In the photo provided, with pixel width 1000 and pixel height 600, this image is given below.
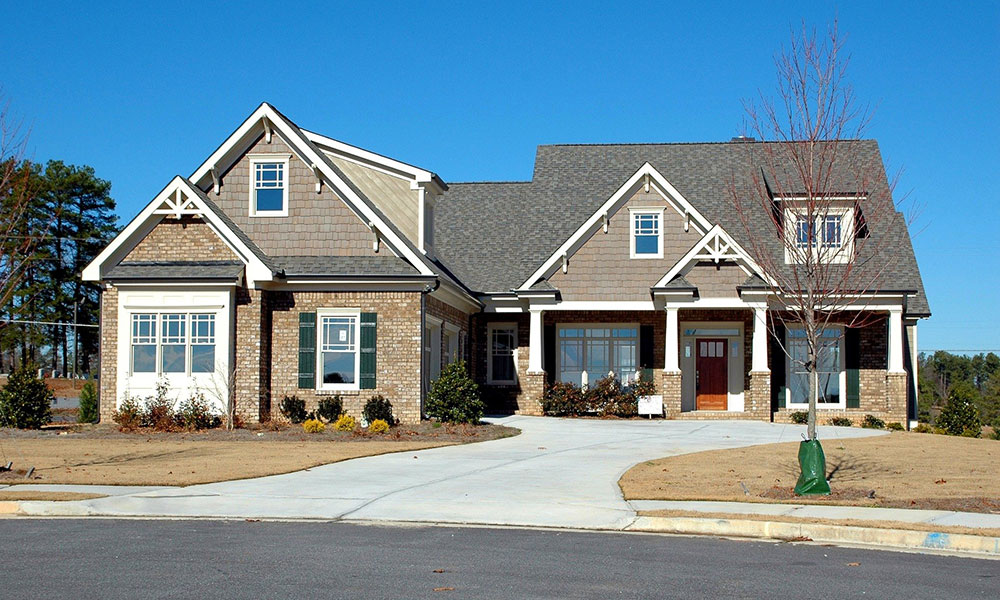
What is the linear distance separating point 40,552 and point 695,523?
7.03 metres

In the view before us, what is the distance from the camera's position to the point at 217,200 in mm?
27953

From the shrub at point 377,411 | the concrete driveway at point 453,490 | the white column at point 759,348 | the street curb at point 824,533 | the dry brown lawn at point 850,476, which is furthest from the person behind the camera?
the white column at point 759,348

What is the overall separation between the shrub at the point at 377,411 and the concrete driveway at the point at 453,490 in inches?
147

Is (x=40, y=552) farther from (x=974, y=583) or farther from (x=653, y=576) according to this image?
(x=974, y=583)

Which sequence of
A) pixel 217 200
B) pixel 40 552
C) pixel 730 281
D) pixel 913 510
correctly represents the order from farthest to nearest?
1. pixel 730 281
2. pixel 217 200
3. pixel 913 510
4. pixel 40 552

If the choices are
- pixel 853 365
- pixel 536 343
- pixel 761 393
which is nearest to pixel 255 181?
pixel 536 343

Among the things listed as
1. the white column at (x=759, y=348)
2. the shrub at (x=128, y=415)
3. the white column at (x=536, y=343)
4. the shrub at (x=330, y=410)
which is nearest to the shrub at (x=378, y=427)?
the shrub at (x=330, y=410)

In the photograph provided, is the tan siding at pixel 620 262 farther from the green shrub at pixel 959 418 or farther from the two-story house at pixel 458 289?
the green shrub at pixel 959 418

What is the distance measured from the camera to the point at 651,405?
104ft

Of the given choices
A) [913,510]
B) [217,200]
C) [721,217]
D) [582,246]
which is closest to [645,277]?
[582,246]

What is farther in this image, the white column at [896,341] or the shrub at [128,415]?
the white column at [896,341]

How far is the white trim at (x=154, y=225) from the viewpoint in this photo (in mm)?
26469

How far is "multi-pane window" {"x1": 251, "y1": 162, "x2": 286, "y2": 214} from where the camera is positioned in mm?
27969

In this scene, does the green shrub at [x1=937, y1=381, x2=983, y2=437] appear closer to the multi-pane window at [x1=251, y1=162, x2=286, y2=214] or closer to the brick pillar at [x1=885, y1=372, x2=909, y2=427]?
the brick pillar at [x1=885, y1=372, x2=909, y2=427]
